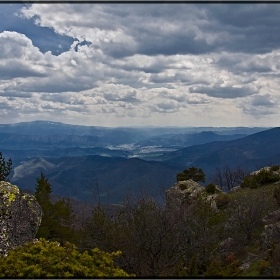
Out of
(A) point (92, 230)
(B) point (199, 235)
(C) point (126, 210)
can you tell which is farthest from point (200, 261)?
(A) point (92, 230)

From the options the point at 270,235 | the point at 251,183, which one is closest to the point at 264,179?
the point at 251,183

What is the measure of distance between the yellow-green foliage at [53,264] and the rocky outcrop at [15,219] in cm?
630

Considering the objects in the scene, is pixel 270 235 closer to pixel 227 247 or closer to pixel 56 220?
pixel 227 247

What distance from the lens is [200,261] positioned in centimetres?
1368

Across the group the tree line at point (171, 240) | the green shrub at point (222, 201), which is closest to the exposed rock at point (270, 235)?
the tree line at point (171, 240)

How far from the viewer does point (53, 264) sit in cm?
687

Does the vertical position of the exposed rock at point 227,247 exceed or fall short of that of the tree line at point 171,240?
it falls short

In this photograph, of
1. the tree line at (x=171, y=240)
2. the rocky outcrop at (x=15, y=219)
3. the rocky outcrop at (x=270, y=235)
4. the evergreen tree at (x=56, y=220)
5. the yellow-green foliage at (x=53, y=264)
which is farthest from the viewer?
the evergreen tree at (x=56, y=220)

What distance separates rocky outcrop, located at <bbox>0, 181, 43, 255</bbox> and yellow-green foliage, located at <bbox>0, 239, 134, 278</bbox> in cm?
630

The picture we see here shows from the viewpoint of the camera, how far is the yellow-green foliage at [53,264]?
21.6 feet

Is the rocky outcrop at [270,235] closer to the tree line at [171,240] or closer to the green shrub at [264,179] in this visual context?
the tree line at [171,240]

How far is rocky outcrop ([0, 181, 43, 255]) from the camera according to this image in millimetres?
13234

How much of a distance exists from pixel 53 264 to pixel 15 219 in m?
8.25

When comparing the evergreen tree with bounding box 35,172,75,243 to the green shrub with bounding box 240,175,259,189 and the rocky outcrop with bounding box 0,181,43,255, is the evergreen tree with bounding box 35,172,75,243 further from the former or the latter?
the green shrub with bounding box 240,175,259,189
